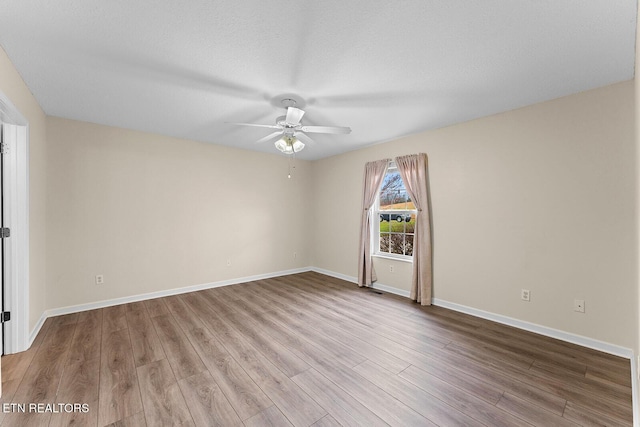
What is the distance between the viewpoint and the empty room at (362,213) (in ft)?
5.49

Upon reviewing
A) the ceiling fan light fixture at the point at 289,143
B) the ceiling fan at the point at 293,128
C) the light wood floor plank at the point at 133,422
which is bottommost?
the light wood floor plank at the point at 133,422

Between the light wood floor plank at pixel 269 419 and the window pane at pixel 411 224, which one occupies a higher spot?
Answer: the window pane at pixel 411 224

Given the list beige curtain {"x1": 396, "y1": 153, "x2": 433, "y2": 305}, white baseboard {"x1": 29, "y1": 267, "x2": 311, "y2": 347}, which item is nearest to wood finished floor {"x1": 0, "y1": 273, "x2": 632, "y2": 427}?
white baseboard {"x1": 29, "y1": 267, "x2": 311, "y2": 347}

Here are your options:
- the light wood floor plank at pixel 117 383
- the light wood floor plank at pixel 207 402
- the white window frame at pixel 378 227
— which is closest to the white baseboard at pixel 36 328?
the light wood floor plank at pixel 117 383

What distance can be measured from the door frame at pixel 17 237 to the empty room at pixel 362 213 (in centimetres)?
2

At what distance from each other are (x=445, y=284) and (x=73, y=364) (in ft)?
13.4

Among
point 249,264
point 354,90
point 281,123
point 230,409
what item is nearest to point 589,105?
point 354,90

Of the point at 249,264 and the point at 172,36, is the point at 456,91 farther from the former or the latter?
the point at 249,264

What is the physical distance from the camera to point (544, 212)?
2.76 meters

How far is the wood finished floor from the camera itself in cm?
164

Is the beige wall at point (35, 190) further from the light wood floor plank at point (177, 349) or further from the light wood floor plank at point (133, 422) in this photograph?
the light wood floor plank at point (133, 422)

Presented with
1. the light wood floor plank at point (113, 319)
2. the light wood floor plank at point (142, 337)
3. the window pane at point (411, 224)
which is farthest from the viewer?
the window pane at point (411, 224)

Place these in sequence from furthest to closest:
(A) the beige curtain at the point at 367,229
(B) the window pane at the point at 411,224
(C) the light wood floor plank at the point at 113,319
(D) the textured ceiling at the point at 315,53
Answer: (A) the beige curtain at the point at 367,229, (B) the window pane at the point at 411,224, (C) the light wood floor plank at the point at 113,319, (D) the textured ceiling at the point at 315,53

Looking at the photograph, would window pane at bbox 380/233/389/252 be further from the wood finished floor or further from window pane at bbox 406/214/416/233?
the wood finished floor
